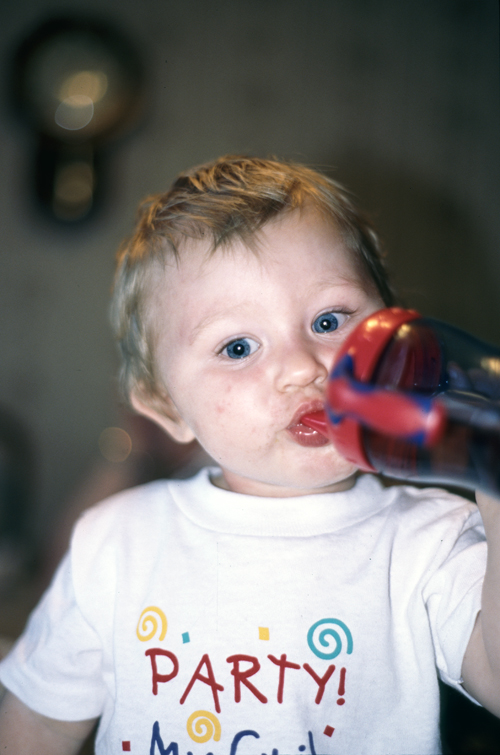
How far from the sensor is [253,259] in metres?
0.61

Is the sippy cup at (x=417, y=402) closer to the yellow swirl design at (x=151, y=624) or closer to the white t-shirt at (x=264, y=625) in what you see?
the white t-shirt at (x=264, y=625)

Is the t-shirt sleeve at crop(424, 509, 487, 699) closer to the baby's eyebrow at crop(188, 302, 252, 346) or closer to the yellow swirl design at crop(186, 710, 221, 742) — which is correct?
the yellow swirl design at crop(186, 710, 221, 742)

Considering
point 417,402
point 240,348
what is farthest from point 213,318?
point 417,402

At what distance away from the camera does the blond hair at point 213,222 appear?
0.66m

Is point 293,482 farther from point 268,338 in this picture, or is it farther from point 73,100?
point 73,100

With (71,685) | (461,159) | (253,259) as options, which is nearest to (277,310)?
(253,259)

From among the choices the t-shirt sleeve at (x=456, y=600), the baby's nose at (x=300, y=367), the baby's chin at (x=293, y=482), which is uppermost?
the baby's nose at (x=300, y=367)

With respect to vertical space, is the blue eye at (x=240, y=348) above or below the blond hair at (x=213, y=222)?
below

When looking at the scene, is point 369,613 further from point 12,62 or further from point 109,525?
point 12,62

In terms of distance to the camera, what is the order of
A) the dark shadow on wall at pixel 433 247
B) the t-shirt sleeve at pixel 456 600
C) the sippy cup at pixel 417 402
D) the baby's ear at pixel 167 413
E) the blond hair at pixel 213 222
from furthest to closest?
the dark shadow on wall at pixel 433 247, the baby's ear at pixel 167 413, the blond hair at pixel 213 222, the t-shirt sleeve at pixel 456 600, the sippy cup at pixel 417 402

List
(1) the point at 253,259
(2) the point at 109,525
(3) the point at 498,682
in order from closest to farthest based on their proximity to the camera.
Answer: (3) the point at 498,682 < (1) the point at 253,259 < (2) the point at 109,525

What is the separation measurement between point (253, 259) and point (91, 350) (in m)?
0.82

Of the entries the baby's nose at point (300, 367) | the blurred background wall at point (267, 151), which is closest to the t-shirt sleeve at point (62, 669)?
the baby's nose at point (300, 367)

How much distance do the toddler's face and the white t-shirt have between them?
9 centimetres
